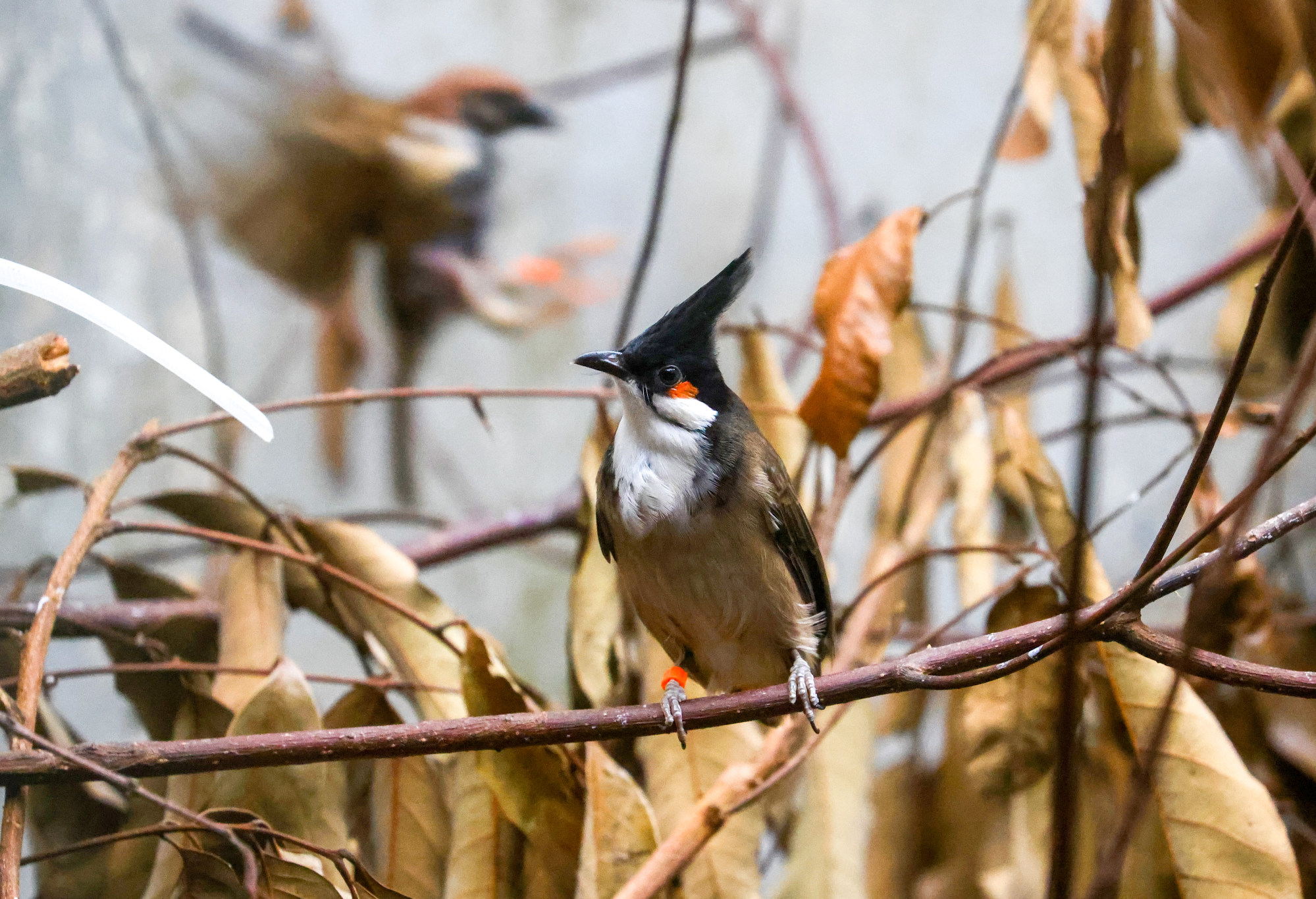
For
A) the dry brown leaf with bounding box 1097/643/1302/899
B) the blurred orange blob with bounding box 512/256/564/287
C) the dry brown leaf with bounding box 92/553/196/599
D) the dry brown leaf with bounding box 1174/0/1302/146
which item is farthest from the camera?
the blurred orange blob with bounding box 512/256/564/287

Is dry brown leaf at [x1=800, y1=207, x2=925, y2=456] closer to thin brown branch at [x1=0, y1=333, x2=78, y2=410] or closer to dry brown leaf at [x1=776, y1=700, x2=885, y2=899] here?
dry brown leaf at [x1=776, y1=700, x2=885, y2=899]

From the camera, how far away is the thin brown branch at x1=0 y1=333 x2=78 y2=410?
75cm

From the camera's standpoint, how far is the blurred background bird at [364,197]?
231cm

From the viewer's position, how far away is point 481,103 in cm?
259

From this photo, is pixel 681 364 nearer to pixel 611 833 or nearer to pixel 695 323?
pixel 695 323

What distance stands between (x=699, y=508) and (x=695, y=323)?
0.19 meters

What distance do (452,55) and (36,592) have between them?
2.11 m

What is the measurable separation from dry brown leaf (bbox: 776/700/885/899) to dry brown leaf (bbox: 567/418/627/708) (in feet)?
0.98

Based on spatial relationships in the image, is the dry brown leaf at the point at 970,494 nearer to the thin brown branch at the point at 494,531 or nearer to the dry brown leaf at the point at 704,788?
the dry brown leaf at the point at 704,788

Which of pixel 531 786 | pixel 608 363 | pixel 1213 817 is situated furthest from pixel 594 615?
pixel 1213 817

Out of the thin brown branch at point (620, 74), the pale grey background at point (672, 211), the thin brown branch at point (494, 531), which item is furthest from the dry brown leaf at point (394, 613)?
the thin brown branch at point (620, 74)

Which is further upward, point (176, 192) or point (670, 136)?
point (176, 192)

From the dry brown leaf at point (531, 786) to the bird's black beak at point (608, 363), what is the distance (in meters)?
0.29

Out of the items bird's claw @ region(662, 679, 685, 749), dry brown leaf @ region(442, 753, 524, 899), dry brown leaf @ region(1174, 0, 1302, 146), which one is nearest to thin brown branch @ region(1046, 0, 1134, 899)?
dry brown leaf @ region(1174, 0, 1302, 146)
